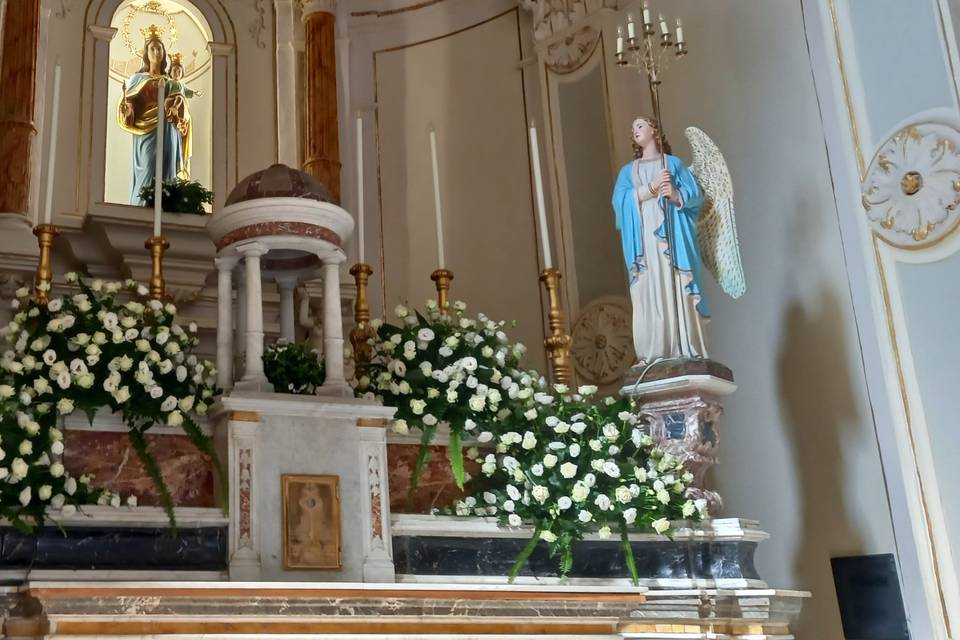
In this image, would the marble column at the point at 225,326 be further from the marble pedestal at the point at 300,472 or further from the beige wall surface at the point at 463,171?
the beige wall surface at the point at 463,171

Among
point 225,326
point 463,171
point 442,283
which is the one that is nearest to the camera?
point 225,326

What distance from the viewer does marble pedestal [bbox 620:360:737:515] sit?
4.61 meters

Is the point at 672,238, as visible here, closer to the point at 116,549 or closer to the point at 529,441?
the point at 529,441

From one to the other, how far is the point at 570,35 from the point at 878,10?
2534mm

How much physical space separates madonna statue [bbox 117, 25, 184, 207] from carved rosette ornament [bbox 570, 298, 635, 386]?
9.07ft

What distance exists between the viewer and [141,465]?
3891 mm

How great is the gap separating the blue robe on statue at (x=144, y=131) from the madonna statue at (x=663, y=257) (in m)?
3.54

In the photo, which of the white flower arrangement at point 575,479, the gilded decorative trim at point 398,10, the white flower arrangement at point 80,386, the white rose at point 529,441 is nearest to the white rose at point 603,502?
the white flower arrangement at point 575,479

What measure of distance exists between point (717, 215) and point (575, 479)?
1473mm

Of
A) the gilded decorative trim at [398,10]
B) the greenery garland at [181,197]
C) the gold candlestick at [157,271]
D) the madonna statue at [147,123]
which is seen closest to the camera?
the gold candlestick at [157,271]

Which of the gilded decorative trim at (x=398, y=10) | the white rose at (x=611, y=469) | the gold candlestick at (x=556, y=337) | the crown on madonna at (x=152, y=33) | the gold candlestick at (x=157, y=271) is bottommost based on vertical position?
the white rose at (x=611, y=469)

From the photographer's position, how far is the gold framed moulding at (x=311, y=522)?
12.6 feet

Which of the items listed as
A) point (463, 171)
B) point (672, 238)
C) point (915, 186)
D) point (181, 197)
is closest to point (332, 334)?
point (672, 238)

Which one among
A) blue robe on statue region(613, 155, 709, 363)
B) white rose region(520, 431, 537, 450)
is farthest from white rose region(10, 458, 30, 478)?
blue robe on statue region(613, 155, 709, 363)
